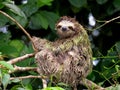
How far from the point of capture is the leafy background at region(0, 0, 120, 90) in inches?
196

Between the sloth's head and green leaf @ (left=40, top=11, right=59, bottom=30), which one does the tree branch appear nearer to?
the sloth's head

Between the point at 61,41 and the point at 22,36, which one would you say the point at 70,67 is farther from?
the point at 22,36

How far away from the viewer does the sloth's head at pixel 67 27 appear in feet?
16.4

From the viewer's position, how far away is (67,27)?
4.98 m

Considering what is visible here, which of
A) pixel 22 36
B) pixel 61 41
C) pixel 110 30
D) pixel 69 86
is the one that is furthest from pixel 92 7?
pixel 69 86

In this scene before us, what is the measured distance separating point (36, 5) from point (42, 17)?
216 millimetres

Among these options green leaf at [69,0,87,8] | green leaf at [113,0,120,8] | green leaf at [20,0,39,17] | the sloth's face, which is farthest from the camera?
green leaf at [113,0,120,8]

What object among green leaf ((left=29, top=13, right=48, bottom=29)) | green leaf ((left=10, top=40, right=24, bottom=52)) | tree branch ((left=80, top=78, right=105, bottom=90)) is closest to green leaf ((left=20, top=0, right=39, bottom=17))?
green leaf ((left=29, top=13, right=48, bottom=29))

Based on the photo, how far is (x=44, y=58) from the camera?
4.85 m

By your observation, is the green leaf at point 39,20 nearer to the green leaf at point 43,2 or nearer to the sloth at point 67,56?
the green leaf at point 43,2

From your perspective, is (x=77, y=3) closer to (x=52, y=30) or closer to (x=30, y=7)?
(x=52, y=30)

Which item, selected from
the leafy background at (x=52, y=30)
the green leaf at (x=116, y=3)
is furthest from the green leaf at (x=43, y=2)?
the green leaf at (x=116, y=3)

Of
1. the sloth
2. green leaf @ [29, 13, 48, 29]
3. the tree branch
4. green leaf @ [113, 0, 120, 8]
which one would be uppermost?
green leaf @ [113, 0, 120, 8]

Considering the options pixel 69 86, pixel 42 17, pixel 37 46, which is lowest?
pixel 69 86
